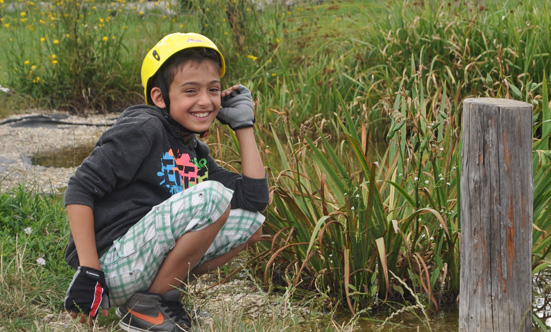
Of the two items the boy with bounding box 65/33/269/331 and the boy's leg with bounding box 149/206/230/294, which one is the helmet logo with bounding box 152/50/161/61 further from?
the boy's leg with bounding box 149/206/230/294

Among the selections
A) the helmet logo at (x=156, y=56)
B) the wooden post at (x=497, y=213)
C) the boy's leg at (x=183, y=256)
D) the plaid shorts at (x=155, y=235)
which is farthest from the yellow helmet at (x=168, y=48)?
the wooden post at (x=497, y=213)

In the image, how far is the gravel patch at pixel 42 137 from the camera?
5.72m

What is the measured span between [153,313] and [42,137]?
439 centimetres

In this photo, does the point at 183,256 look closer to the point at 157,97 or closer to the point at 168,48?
the point at 157,97

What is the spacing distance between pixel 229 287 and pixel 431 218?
3.23ft

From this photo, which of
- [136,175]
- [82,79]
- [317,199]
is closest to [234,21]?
[82,79]

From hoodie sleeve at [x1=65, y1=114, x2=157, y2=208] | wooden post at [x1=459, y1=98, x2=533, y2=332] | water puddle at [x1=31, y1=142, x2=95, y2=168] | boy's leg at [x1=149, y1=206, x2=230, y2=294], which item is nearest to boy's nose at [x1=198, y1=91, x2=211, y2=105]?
hoodie sleeve at [x1=65, y1=114, x2=157, y2=208]

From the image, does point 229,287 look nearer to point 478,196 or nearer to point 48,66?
point 478,196

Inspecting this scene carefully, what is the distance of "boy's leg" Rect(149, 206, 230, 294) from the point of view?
289 cm

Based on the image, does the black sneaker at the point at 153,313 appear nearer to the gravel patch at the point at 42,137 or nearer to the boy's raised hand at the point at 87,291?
the boy's raised hand at the point at 87,291

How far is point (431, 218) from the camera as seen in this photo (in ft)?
11.4

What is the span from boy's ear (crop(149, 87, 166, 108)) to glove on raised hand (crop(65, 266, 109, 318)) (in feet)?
2.34

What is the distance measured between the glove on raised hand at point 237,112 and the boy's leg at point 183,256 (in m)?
0.40

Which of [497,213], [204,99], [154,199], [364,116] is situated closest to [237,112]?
[204,99]
